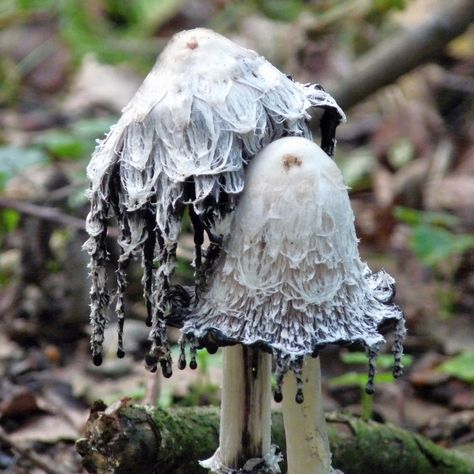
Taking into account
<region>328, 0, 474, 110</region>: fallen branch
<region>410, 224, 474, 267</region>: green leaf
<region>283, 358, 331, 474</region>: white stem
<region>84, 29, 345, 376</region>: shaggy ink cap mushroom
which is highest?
<region>328, 0, 474, 110</region>: fallen branch

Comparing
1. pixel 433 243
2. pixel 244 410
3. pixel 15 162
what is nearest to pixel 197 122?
pixel 244 410

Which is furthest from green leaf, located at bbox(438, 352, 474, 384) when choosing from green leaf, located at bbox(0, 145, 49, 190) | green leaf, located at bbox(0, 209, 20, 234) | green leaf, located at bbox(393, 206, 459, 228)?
green leaf, located at bbox(0, 209, 20, 234)

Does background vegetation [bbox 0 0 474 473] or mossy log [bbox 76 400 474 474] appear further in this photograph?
background vegetation [bbox 0 0 474 473]

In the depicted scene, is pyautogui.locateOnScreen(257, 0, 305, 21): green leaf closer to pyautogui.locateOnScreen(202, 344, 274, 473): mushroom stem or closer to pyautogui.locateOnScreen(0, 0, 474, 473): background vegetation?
pyautogui.locateOnScreen(0, 0, 474, 473): background vegetation

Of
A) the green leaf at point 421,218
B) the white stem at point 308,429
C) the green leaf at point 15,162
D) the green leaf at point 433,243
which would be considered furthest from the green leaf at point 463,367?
the green leaf at point 15,162

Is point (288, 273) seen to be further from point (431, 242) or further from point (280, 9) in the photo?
point (280, 9)

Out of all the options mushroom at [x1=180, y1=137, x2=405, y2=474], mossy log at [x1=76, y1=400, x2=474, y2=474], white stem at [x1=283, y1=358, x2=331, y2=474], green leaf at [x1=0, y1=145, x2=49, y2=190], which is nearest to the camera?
mushroom at [x1=180, y1=137, x2=405, y2=474]
